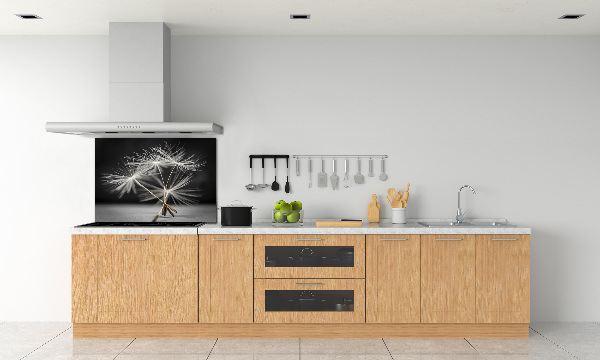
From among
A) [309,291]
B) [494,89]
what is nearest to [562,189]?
[494,89]

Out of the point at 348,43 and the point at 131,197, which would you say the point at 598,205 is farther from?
the point at 131,197

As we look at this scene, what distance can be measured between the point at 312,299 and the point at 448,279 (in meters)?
1.09

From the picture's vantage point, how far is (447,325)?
449cm

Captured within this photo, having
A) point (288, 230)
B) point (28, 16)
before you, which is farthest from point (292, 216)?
point (28, 16)

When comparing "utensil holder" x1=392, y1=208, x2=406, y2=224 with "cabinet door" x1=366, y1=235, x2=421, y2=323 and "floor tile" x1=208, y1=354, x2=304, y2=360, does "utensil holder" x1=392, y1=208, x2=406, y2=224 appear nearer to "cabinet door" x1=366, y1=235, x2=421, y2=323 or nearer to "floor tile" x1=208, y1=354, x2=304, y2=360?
"cabinet door" x1=366, y1=235, x2=421, y2=323

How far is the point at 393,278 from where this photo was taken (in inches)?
175

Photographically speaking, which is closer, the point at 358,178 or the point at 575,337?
the point at 575,337

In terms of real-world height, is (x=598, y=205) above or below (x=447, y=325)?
above

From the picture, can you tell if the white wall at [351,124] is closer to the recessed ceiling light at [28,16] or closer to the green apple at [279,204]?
the green apple at [279,204]

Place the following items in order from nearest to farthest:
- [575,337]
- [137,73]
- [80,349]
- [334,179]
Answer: [80,349]
[575,337]
[137,73]
[334,179]

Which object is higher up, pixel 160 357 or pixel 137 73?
pixel 137 73

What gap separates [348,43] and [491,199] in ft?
6.30

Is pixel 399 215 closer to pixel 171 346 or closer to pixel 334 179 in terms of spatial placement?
pixel 334 179

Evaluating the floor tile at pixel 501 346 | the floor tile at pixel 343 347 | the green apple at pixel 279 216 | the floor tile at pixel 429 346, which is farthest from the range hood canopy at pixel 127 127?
the floor tile at pixel 501 346
